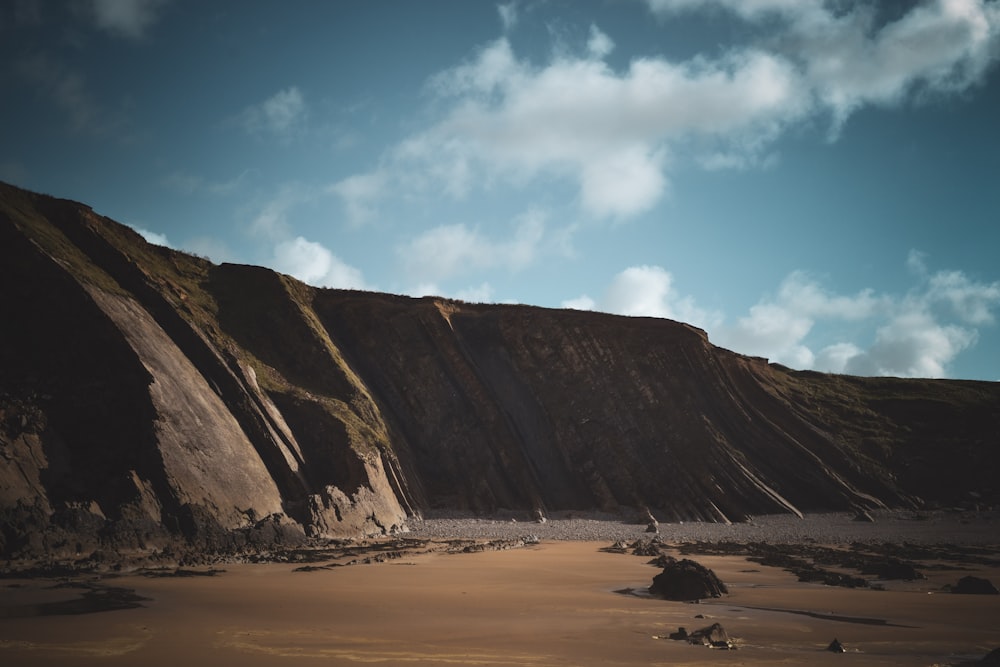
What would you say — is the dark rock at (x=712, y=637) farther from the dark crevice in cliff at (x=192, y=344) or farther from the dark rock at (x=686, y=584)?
the dark crevice in cliff at (x=192, y=344)

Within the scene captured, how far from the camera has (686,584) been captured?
52.6 ft

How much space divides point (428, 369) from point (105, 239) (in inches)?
882

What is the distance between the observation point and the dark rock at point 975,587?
Result: 17016mm

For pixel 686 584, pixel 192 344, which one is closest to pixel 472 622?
pixel 686 584

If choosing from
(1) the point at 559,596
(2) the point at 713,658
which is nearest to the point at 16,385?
(1) the point at 559,596

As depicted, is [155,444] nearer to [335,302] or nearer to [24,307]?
[24,307]

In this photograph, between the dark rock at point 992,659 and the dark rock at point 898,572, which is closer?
the dark rock at point 992,659

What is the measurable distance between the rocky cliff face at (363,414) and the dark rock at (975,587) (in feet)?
68.3

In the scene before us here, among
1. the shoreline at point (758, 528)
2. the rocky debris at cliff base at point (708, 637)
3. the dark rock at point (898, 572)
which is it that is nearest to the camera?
the rocky debris at cliff base at point (708, 637)

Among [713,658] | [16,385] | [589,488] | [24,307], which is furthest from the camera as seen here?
[589,488]

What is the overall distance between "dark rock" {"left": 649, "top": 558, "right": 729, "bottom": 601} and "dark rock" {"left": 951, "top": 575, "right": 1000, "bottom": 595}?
5810 mm

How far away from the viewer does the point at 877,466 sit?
2110 inches

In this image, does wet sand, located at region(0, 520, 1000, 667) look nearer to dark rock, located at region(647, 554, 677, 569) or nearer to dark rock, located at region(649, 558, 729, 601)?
dark rock, located at region(649, 558, 729, 601)

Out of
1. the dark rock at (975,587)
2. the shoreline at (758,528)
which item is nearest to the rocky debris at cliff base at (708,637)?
the dark rock at (975,587)
